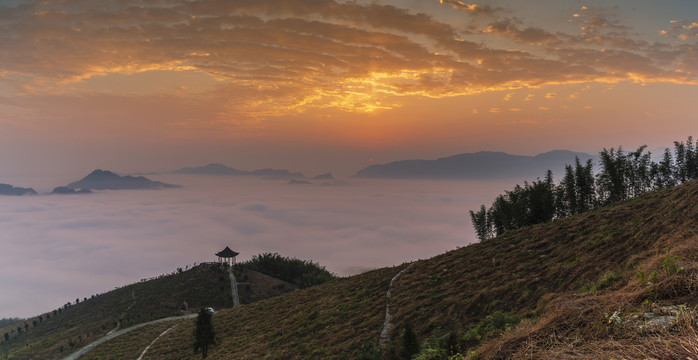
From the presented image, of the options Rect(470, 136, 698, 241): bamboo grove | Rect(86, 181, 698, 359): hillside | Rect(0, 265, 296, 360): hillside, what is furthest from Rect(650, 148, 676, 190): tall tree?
Rect(0, 265, 296, 360): hillside

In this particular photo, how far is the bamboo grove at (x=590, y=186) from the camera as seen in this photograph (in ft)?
253

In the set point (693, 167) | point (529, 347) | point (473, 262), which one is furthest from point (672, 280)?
point (693, 167)

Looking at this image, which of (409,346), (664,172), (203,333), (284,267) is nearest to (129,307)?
(284,267)

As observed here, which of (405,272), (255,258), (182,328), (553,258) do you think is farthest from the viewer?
(255,258)

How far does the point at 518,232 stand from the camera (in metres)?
40.6

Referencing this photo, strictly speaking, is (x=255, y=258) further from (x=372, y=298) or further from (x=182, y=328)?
(x=372, y=298)

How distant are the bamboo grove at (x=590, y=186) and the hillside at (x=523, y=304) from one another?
4353 centimetres

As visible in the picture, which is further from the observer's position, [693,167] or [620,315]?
[693,167]

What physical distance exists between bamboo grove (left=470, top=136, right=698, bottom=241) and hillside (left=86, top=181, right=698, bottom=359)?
43.5m

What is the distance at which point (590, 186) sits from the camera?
8019 centimetres

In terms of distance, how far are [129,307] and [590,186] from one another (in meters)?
119

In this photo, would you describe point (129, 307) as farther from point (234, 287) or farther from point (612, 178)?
point (612, 178)

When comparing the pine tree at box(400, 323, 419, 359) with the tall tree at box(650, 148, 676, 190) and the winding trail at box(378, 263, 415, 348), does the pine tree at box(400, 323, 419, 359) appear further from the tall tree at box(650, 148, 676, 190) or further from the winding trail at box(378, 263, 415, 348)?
the tall tree at box(650, 148, 676, 190)

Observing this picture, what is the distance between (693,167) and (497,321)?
10235cm
